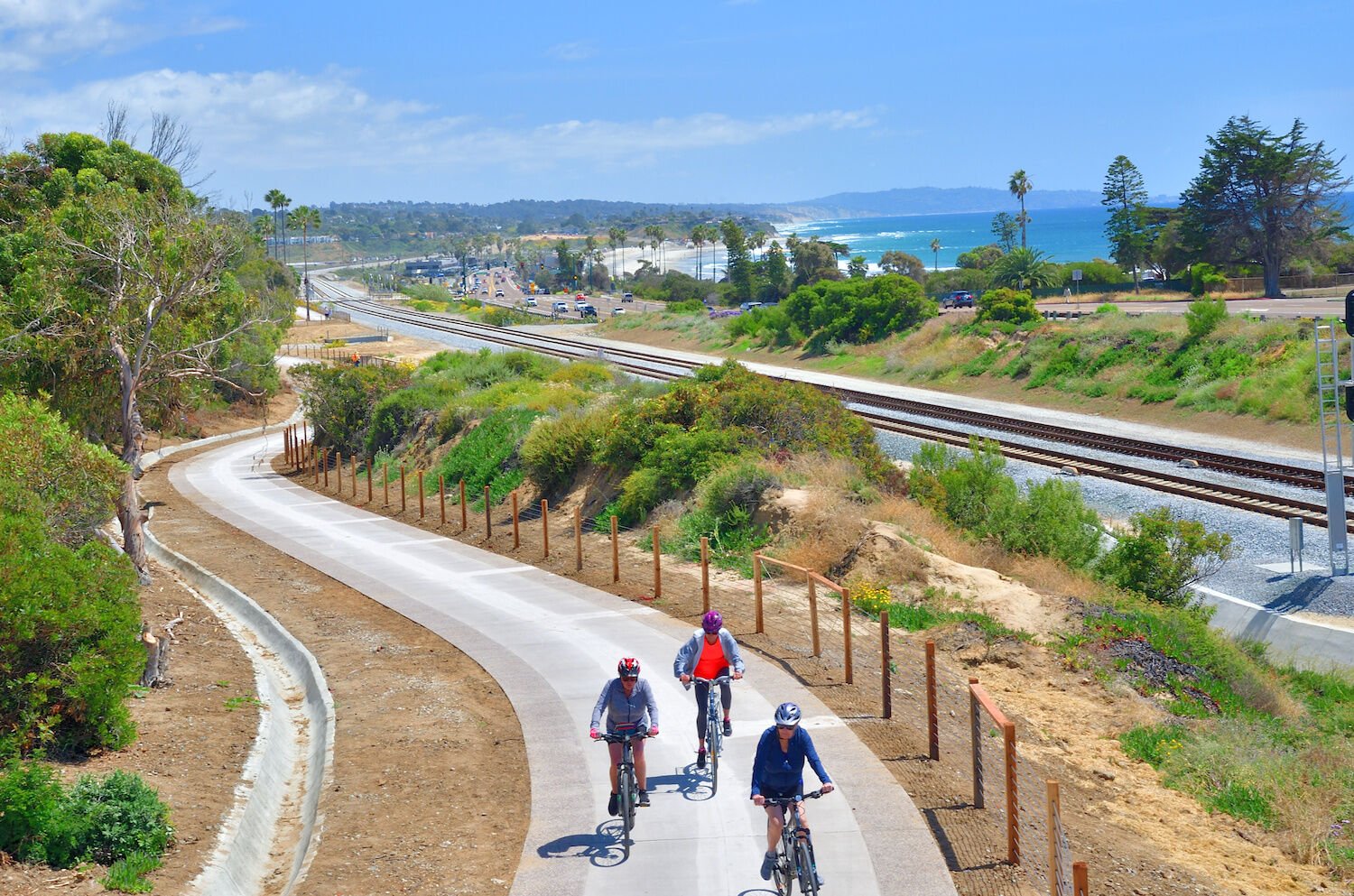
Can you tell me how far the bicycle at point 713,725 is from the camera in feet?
33.9

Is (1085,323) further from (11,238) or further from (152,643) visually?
(152,643)

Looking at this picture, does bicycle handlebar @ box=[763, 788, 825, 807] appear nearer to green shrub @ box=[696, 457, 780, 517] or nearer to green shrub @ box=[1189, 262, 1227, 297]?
green shrub @ box=[696, 457, 780, 517]

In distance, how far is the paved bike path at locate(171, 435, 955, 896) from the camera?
884 cm

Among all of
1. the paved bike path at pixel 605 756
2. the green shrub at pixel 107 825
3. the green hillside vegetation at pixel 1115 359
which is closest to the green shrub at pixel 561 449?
the paved bike path at pixel 605 756

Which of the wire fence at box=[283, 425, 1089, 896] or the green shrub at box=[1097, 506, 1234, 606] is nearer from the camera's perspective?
the wire fence at box=[283, 425, 1089, 896]

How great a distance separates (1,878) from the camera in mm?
8438

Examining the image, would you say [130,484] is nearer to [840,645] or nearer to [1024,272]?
[840,645]

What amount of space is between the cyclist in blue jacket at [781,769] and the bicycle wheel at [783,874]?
0.14ft

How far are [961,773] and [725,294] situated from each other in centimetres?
11554

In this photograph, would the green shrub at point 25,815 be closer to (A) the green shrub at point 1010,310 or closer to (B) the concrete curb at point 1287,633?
(B) the concrete curb at point 1287,633

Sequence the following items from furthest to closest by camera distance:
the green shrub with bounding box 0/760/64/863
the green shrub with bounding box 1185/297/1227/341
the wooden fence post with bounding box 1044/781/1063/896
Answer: the green shrub with bounding box 1185/297/1227/341
the green shrub with bounding box 0/760/64/863
the wooden fence post with bounding box 1044/781/1063/896

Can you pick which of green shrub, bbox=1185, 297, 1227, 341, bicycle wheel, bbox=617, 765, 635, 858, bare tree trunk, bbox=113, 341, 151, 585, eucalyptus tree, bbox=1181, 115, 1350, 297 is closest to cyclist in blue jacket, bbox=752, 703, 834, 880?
bicycle wheel, bbox=617, 765, 635, 858

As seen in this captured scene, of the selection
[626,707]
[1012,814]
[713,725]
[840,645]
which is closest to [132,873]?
[626,707]

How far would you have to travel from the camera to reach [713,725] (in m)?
10.4
